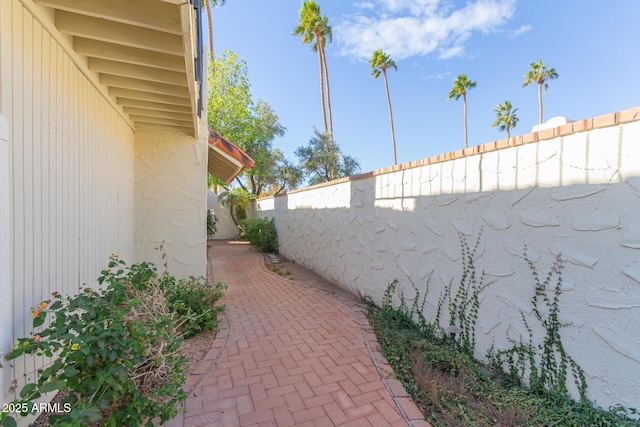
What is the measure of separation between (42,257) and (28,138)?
958 millimetres

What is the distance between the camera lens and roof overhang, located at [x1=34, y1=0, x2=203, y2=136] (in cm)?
211

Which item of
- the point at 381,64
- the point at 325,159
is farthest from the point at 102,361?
the point at 381,64

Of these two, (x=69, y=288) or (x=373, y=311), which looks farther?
(x=373, y=311)

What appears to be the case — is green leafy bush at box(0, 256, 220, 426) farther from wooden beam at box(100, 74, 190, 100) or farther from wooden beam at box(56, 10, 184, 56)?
wooden beam at box(100, 74, 190, 100)

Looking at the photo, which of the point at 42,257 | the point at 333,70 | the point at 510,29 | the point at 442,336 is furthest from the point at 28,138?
the point at 333,70

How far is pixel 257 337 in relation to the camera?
13.6ft

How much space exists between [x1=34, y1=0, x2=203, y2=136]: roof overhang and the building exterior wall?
20cm

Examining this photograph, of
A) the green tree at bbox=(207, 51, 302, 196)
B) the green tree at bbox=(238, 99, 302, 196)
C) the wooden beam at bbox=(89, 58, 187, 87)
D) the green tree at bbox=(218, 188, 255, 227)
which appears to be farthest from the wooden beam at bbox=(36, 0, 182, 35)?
the green tree at bbox=(238, 99, 302, 196)

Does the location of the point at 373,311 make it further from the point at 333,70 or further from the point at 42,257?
the point at 333,70

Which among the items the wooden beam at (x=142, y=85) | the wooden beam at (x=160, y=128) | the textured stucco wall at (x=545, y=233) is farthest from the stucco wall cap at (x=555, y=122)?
the wooden beam at (x=160, y=128)

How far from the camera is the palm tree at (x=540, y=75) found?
78.4 ft

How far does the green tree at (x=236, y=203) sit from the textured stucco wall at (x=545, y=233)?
14450 millimetres

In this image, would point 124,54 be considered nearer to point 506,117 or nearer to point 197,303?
point 197,303

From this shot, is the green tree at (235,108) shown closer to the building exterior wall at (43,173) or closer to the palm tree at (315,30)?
the palm tree at (315,30)
